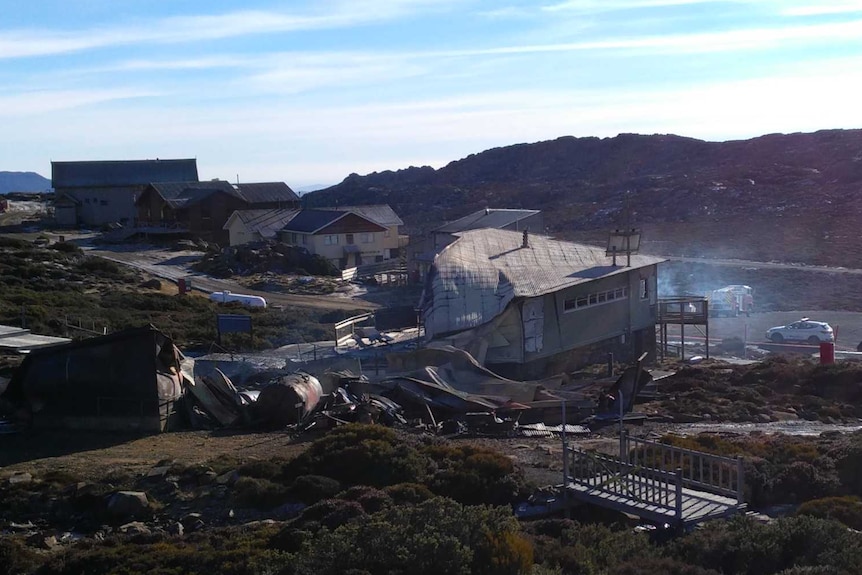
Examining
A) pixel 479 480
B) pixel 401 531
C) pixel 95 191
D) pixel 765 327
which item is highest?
pixel 95 191

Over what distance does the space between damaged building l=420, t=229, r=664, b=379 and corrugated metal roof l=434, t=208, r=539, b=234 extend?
26.4 ft

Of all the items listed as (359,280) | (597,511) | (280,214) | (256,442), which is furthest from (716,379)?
(280,214)

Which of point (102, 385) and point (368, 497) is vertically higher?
point (102, 385)

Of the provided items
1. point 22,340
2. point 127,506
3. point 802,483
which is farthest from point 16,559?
point 22,340

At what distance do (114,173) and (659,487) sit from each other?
74140 mm

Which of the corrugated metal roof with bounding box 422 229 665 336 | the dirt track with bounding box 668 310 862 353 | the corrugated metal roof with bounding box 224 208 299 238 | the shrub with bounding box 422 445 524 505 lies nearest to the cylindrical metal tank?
the shrub with bounding box 422 445 524 505

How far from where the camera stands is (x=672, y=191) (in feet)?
334

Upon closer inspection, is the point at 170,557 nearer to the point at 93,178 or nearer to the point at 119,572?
the point at 119,572

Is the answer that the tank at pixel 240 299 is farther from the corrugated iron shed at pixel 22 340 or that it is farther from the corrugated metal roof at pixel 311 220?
the corrugated metal roof at pixel 311 220

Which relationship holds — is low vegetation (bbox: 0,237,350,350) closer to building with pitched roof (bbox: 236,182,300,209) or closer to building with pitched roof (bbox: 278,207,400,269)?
building with pitched roof (bbox: 278,207,400,269)

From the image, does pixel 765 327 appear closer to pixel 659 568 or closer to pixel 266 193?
pixel 659 568

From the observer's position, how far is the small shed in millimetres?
19891

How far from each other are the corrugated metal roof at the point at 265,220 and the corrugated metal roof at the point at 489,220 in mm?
20412

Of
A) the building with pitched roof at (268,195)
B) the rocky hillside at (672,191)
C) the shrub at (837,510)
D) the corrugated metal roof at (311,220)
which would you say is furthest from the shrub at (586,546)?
the building with pitched roof at (268,195)
